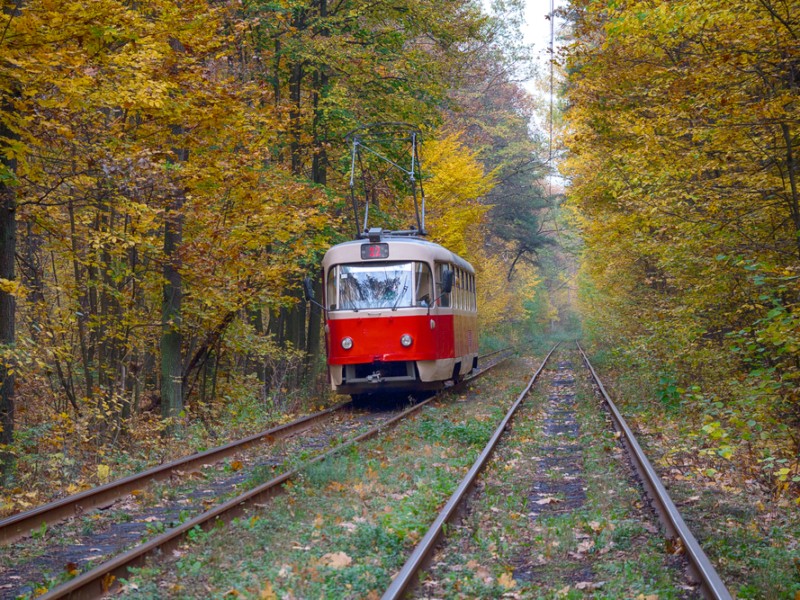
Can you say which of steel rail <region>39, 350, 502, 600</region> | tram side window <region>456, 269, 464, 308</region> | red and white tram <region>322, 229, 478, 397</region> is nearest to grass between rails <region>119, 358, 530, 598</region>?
steel rail <region>39, 350, 502, 600</region>

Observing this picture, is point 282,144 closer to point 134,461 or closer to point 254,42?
point 254,42

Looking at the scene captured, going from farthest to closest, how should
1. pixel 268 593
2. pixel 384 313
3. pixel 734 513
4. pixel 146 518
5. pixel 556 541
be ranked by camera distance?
pixel 384 313
pixel 146 518
pixel 734 513
pixel 556 541
pixel 268 593

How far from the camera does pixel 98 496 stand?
845 cm

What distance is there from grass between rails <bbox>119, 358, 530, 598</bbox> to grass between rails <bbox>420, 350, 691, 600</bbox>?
42cm

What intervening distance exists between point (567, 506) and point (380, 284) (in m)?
9.36

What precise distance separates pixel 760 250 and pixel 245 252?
28.8 feet

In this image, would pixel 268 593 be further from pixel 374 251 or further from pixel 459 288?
pixel 459 288

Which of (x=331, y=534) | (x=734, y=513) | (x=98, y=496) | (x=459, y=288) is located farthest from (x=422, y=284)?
(x=331, y=534)

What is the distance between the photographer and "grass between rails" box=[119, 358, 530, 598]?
5848 mm

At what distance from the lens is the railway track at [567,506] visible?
17.9 feet

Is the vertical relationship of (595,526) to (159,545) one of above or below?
below

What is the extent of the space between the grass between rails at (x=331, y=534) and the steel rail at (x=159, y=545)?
0.13 meters

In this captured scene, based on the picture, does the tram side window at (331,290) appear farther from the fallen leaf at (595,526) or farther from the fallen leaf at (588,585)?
the fallen leaf at (588,585)

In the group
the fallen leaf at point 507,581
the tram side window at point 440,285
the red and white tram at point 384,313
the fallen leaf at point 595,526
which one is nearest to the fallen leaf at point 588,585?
the fallen leaf at point 507,581
